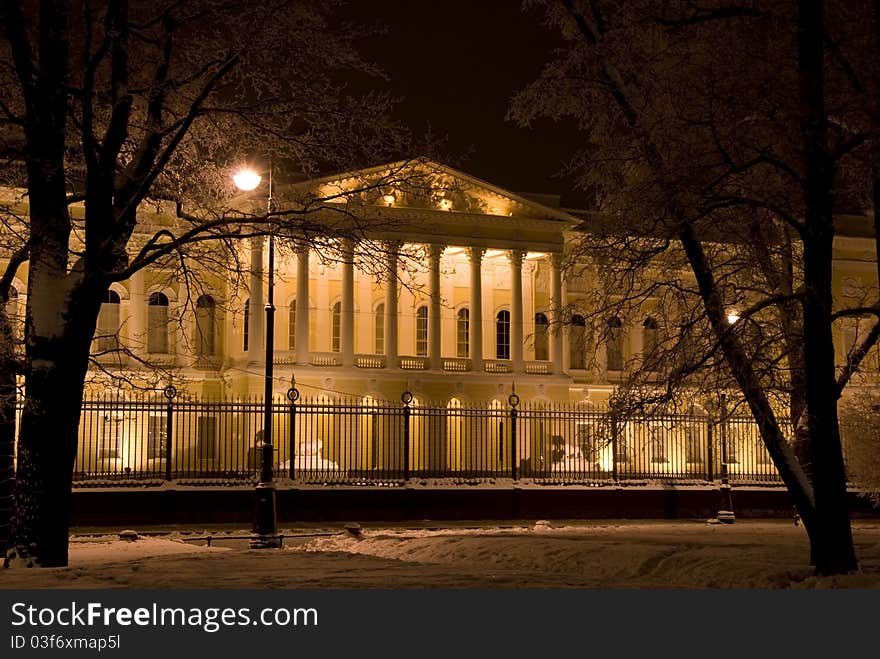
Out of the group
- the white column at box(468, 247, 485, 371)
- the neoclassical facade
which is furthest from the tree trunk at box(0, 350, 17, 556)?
the white column at box(468, 247, 485, 371)

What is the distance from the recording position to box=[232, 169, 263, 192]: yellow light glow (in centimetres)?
1435

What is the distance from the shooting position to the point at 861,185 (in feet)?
39.6

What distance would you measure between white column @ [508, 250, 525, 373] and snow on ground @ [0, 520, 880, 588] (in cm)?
2959

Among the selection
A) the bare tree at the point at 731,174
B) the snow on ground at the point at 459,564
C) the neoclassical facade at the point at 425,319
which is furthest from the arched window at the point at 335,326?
the bare tree at the point at 731,174

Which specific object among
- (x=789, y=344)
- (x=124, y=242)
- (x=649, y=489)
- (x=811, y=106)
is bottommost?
(x=649, y=489)

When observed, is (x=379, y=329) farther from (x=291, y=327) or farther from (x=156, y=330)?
(x=156, y=330)

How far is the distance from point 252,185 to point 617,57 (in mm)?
5134

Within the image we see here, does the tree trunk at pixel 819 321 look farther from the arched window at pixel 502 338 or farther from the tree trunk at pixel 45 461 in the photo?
the arched window at pixel 502 338

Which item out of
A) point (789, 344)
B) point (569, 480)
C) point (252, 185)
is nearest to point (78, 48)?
point (252, 185)

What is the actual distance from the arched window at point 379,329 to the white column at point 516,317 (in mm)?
5497

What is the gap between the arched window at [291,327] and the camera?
46562mm

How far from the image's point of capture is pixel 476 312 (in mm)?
47938

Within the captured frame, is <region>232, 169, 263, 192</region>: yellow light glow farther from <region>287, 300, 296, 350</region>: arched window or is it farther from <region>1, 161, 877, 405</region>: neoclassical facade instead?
<region>287, 300, 296, 350</region>: arched window

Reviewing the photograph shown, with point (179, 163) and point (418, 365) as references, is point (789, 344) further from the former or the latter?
point (418, 365)
